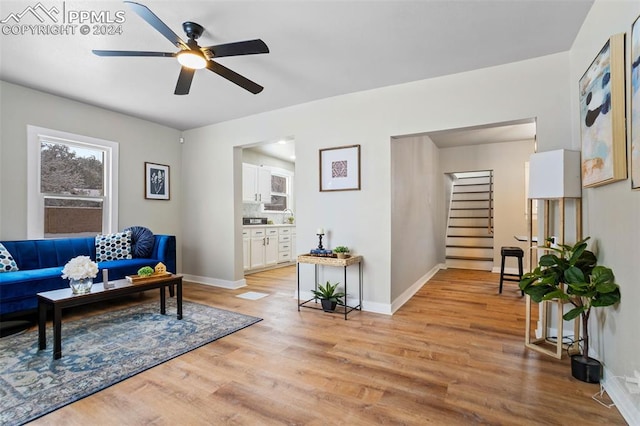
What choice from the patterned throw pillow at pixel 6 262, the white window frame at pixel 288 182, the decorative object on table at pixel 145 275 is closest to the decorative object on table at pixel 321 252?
the decorative object on table at pixel 145 275

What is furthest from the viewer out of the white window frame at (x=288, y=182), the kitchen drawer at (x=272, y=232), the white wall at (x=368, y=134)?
the white window frame at (x=288, y=182)

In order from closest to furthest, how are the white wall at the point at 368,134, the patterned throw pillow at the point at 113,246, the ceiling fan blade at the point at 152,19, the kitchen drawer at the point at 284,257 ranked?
the ceiling fan blade at the point at 152,19, the white wall at the point at 368,134, the patterned throw pillow at the point at 113,246, the kitchen drawer at the point at 284,257

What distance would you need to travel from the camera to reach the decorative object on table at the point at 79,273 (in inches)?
97.8

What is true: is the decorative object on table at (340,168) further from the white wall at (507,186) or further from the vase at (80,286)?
the white wall at (507,186)

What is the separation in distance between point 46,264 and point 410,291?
454 centimetres

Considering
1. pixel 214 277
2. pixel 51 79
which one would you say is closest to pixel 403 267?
pixel 214 277

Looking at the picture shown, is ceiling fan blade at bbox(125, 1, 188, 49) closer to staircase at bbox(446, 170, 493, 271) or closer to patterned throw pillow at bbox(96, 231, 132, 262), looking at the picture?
patterned throw pillow at bbox(96, 231, 132, 262)

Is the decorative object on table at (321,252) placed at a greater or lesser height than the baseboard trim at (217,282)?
greater

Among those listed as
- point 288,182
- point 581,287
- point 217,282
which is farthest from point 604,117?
point 288,182

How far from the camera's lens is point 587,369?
1.96 meters

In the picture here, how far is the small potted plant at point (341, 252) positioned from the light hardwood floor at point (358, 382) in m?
0.67

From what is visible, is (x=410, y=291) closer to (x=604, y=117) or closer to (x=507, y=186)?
(x=604, y=117)

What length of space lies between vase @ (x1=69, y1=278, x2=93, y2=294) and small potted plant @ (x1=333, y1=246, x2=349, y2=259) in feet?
7.65

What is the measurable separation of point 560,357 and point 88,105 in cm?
585
